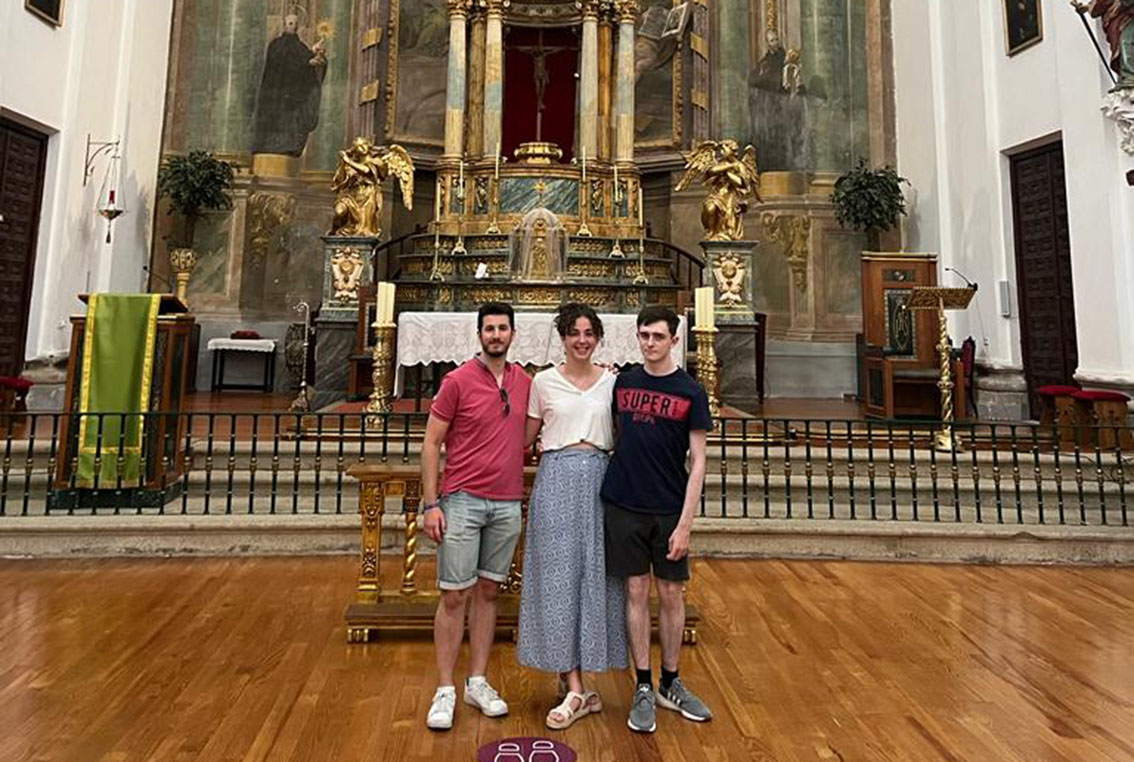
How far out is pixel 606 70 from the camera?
1141 centimetres

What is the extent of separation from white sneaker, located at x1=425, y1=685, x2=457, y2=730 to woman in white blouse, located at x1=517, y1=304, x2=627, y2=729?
0.29 meters

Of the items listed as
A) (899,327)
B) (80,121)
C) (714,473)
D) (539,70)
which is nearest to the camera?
(714,473)

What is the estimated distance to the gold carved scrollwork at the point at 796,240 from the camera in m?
11.2

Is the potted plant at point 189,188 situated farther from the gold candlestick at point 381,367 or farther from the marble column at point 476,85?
the gold candlestick at point 381,367

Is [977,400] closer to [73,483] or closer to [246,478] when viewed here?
[246,478]

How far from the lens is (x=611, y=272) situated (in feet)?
33.1

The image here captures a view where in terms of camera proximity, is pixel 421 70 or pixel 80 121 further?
pixel 421 70

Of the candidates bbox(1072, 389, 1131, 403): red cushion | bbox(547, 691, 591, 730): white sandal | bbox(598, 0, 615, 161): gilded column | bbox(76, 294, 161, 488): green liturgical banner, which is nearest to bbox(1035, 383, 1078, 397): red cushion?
bbox(1072, 389, 1131, 403): red cushion

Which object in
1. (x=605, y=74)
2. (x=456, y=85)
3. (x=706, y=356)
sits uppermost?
(x=605, y=74)

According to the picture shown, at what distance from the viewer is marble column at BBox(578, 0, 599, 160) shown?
36.1 ft

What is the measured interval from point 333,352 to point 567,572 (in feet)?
20.5

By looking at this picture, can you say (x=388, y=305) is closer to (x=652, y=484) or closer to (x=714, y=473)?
(x=714, y=473)

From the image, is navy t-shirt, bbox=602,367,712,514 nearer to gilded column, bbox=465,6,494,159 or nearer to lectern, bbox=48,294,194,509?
lectern, bbox=48,294,194,509

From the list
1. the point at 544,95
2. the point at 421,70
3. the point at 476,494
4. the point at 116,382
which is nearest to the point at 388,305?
the point at 116,382
